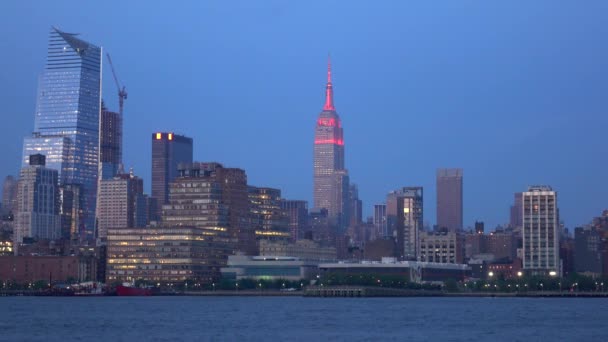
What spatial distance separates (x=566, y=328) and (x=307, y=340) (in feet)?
119

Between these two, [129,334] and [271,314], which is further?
[271,314]

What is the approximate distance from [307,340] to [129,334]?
2004cm

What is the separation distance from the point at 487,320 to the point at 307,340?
4496 cm

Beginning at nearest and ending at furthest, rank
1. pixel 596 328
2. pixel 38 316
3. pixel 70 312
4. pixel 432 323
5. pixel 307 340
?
pixel 307 340, pixel 596 328, pixel 432 323, pixel 38 316, pixel 70 312

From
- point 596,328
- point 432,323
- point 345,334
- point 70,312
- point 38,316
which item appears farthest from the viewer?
point 70,312

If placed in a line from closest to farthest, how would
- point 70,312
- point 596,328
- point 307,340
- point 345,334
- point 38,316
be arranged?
point 307,340, point 345,334, point 596,328, point 38,316, point 70,312

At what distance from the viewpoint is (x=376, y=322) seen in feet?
551

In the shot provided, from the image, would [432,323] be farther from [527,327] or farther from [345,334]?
[345,334]

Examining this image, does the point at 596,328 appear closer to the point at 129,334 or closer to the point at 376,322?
the point at 376,322

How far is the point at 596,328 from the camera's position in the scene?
15462 centimetres

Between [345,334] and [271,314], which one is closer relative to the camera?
[345,334]

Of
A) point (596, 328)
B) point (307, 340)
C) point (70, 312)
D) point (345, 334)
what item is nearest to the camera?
point (307, 340)

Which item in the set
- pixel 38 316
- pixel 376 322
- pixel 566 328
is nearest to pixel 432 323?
pixel 376 322

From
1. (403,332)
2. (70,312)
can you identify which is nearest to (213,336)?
(403,332)
